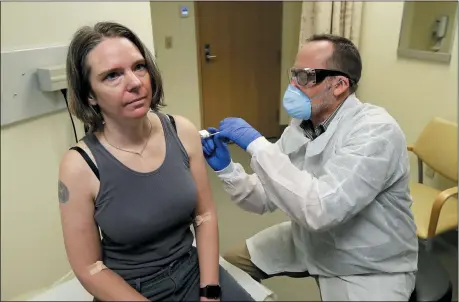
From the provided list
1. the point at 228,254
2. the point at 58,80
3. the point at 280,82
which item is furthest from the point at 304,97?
the point at 58,80

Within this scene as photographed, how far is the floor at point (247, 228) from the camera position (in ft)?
3.00

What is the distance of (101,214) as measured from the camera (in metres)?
0.78

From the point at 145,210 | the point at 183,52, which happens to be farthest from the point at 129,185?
the point at 183,52

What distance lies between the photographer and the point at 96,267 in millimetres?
805

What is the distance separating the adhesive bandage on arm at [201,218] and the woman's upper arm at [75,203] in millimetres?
261

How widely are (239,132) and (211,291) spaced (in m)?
0.39

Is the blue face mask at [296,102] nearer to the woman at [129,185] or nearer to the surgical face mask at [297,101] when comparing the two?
the surgical face mask at [297,101]

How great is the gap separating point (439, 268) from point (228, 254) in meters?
0.63

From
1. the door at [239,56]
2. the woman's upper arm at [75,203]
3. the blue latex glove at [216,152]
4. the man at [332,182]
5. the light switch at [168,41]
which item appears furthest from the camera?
the light switch at [168,41]

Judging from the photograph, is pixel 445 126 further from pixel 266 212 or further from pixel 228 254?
pixel 228 254

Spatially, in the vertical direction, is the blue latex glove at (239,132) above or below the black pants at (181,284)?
above

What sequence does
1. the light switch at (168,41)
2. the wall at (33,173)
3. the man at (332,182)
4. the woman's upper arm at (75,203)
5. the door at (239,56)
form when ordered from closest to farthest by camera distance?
1. the wall at (33,173)
2. the woman's upper arm at (75,203)
3. the man at (332,182)
4. the door at (239,56)
5. the light switch at (168,41)

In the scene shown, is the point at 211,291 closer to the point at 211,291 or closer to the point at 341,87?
the point at 211,291

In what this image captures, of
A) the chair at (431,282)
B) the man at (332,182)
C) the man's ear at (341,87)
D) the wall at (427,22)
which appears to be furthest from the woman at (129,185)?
the wall at (427,22)
